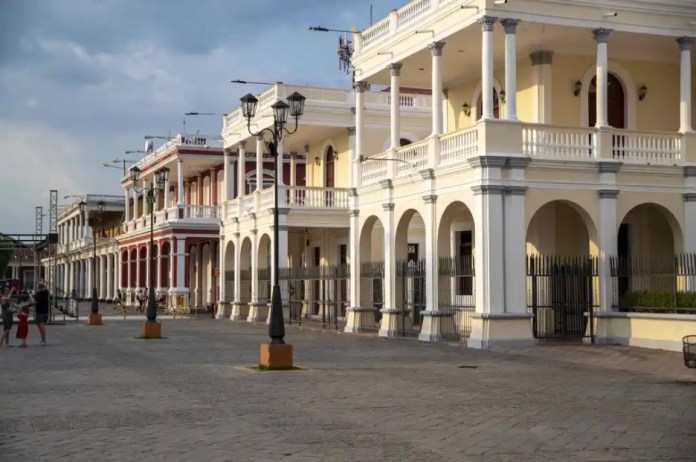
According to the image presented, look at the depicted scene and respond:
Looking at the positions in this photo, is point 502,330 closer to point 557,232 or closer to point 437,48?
point 557,232

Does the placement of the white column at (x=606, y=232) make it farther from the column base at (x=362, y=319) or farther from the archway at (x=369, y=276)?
the column base at (x=362, y=319)

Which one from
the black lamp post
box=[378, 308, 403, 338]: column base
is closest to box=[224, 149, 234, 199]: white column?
box=[378, 308, 403, 338]: column base

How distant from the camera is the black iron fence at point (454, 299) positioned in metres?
26.6

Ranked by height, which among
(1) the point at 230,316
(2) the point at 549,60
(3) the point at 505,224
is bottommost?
(1) the point at 230,316

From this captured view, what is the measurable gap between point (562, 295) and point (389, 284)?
5553 mm

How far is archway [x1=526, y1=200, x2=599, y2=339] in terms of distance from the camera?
25828 mm

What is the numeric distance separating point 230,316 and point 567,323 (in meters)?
21.4

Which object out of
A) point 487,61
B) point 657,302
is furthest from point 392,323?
point 487,61

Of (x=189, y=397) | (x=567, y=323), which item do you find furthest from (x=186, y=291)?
(x=189, y=397)

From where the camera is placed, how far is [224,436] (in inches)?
428

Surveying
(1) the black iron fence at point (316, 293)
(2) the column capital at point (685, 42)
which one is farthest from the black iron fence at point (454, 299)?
(2) the column capital at point (685, 42)

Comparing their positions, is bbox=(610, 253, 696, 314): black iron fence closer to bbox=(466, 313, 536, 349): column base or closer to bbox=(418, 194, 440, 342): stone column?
bbox=(466, 313, 536, 349): column base

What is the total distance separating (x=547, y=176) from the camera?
25.2 m

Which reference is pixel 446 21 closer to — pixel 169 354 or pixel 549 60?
pixel 549 60
